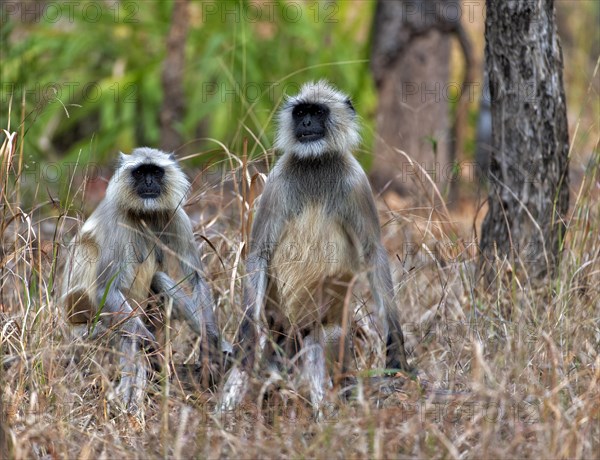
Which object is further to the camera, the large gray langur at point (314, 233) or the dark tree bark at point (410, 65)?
the dark tree bark at point (410, 65)

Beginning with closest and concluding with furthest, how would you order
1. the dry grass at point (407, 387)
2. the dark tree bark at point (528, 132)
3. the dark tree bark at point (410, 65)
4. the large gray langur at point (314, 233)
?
the dry grass at point (407, 387)
the large gray langur at point (314, 233)
the dark tree bark at point (528, 132)
the dark tree bark at point (410, 65)

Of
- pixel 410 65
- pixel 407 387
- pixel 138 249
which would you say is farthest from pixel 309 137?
pixel 410 65

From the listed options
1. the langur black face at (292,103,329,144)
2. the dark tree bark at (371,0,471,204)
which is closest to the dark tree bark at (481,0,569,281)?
the langur black face at (292,103,329,144)

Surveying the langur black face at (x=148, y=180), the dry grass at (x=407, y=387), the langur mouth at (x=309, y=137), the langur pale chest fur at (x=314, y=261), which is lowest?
the dry grass at (x=407, y=387)

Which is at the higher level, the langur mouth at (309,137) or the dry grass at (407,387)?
the langur mouth at (309,137)

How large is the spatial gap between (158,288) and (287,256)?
85cm

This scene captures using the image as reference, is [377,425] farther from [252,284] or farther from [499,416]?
[252,284]

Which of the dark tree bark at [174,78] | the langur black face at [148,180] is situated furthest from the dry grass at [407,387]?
the dark tree bark at [174,78]

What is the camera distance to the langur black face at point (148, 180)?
519cm

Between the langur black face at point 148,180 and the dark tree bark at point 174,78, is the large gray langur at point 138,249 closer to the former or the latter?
the langur black face at point 148,180

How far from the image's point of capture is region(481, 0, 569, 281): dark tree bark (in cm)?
554

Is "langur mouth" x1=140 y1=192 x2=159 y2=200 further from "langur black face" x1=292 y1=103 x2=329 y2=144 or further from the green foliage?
the green foliage

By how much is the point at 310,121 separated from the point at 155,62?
7.48 m

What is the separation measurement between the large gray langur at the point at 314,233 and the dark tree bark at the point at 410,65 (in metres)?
5.17
